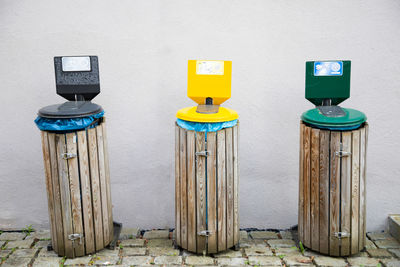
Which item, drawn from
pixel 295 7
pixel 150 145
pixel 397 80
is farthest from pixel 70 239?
pixel 397 80

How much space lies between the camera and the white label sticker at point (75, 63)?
367 centimetres

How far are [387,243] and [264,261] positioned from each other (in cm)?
128

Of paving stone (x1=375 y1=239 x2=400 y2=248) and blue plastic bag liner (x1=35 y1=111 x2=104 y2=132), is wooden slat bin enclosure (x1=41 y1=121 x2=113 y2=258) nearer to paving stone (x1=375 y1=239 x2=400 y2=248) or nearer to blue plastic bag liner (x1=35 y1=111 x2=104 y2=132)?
blue plastic bag liner (x1=35 y1=111 x2=104 y2=132)

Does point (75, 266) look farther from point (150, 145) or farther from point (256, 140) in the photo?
point (256, 140)

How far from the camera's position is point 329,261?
3.75 m

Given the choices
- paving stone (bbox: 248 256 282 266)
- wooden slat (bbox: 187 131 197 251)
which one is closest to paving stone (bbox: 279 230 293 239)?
paving stone (bbox: 248 256 282 266)

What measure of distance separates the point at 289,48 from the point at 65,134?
219 cm

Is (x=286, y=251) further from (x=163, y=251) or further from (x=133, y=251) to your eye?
(x=133, y=251)

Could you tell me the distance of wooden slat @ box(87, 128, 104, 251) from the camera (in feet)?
12.1

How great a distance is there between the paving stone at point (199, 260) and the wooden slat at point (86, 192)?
2.80 feet

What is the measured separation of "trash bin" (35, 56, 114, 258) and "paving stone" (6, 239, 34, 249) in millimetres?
419

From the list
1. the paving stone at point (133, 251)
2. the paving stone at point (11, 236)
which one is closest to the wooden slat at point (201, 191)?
the paving stone at point (133, 251)

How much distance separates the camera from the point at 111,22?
4098 mm

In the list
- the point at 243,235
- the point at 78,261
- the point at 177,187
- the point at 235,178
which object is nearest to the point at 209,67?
the point at 235,178
